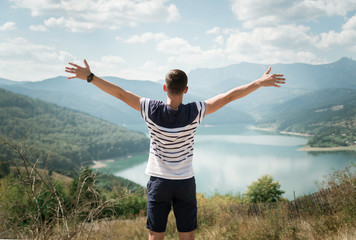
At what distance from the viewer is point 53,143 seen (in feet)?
237

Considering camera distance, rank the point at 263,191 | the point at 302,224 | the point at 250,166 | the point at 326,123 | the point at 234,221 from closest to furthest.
A: 1. the point at 302,224
2. the point at 234,221
3. the point at 263,191
4. the point at 250,166
5. the point at 326,123

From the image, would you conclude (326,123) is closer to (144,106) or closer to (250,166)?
(250,166)

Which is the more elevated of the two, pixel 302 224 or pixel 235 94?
pixel 235 94

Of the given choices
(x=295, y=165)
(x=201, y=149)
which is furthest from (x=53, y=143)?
(x=295, y=165)

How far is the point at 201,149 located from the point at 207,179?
26.7 meters

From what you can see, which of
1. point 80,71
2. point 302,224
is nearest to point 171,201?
point 80,71

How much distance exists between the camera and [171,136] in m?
1.37

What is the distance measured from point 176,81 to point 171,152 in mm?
338

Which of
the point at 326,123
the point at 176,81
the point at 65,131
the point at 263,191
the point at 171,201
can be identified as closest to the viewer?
the point at 176,81

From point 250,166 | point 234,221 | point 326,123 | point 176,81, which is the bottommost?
point 250,166

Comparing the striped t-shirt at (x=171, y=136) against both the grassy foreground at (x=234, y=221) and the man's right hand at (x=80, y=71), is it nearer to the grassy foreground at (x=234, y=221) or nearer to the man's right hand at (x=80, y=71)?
the man's right hand at (x=80, y=71)

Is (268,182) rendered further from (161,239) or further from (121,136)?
(121,136)

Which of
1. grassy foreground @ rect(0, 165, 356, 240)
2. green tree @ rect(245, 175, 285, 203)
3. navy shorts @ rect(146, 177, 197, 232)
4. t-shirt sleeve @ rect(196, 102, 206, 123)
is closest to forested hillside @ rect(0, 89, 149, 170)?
green tree @ rect(245, 175, 285, 203)

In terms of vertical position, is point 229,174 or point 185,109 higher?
point 185,109
